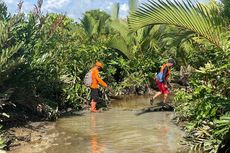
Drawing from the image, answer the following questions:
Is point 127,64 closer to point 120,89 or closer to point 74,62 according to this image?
point 120,89

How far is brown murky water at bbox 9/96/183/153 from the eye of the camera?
8188 millimetres

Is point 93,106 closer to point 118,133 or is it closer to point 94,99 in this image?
point 94,99

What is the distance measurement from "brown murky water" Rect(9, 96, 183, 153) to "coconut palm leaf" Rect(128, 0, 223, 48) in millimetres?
2289

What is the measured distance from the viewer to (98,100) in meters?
13.7

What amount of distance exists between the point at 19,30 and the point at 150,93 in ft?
22.8

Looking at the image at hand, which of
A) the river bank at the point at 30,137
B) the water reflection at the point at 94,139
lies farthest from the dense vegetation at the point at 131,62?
the water reflection at the point at 94,139

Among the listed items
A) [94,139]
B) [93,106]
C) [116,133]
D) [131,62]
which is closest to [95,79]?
[93,106]

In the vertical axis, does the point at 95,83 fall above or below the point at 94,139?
above

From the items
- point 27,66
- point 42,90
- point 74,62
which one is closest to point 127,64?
point 74,62

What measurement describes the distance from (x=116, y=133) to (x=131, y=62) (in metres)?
8.31

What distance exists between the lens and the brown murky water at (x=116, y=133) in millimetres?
8188

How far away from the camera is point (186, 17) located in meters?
6.52

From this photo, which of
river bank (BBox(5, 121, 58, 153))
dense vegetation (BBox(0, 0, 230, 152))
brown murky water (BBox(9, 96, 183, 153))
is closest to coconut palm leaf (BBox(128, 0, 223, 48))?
dense vegetation (BBox(0, 0, 230, 152))

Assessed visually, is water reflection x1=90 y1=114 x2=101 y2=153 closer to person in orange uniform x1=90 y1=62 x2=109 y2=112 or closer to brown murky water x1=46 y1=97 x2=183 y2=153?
brown murky water x1=46 y1=97 x2=183 y2=153
